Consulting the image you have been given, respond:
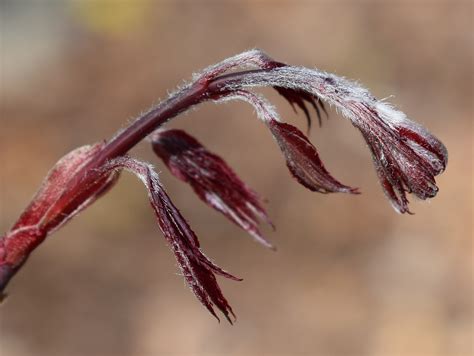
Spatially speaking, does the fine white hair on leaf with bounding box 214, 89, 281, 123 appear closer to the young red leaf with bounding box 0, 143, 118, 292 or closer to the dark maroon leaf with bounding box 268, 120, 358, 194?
the dark maroon leaf with bounding box 268, 120, 358, 194

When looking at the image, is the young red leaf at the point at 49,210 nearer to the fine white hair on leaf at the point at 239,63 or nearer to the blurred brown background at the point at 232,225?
the fine white hair on leaf at the point at 239,63

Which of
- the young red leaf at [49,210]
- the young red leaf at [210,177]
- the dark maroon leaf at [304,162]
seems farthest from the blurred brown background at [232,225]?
the dark maroon leaf at [304,162]

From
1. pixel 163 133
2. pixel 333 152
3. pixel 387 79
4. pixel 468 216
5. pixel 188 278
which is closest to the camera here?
pixel 188 278

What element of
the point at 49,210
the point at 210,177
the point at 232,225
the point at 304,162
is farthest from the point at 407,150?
the point at 232,225

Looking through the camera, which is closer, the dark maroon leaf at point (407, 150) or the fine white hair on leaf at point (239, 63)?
the dark maroon leaf at point (407, 150)

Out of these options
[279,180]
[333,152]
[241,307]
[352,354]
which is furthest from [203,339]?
[333,152]

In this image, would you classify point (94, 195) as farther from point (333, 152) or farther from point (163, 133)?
point (333, 152)

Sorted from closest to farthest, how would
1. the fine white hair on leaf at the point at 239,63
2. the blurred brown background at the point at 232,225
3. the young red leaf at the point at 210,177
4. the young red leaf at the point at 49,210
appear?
the fine white hair on leaf at the point at 239,63 → the young red leaf at the point at 49,210 → the young red leaf at the point at 210,177 → the blurred brown background at the point at 232,225

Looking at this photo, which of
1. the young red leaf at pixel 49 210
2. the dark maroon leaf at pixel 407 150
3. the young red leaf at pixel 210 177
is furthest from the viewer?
the young red leaf at pixel 210 177

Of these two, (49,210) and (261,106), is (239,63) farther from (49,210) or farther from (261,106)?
(49,210)
